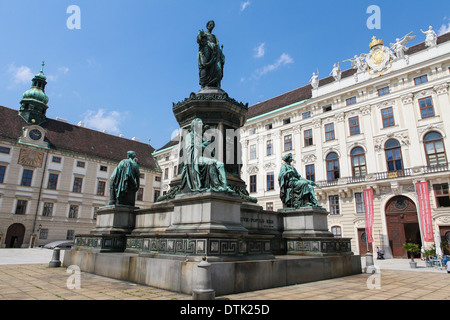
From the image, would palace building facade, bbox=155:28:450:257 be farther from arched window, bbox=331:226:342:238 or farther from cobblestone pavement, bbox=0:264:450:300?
cobblestone pavement, bbox=0:264:450:300

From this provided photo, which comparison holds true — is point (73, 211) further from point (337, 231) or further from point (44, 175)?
point (337, 231)

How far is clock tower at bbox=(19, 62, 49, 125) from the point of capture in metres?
46.2

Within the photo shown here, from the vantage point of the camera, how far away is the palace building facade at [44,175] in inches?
1554

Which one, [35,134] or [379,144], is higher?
[35,134]

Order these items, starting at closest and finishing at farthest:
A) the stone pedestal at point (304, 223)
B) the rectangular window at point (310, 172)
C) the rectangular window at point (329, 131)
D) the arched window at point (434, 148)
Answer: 1. the stone pedestal at point (304, 223)
2. the arched window at point (434, 148)
3. the rectangular window at point (329, 131)
4. the rectangular window at point (310, 172)

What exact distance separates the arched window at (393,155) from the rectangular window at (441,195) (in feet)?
11.9

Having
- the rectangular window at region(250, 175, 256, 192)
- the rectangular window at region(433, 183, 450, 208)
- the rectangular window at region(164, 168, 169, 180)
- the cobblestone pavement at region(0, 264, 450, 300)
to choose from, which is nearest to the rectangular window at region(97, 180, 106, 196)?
the rectangular window at region(164, 168, 169, 180)

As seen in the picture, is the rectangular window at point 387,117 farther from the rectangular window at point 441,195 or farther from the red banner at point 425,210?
the rectangular window at point 441,195

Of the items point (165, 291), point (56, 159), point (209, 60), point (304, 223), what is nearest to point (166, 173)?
point (56, 159)

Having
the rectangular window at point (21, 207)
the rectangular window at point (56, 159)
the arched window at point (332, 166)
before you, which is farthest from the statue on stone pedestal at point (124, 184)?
the rectangular window at point (56, 159)

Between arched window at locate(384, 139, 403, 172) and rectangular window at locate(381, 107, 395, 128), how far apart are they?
1820mm

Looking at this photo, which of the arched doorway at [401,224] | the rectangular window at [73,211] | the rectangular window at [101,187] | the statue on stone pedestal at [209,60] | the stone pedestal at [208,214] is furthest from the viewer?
the rectangular window at [101,187]

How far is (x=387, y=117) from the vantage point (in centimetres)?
3080

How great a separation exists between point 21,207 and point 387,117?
47.0 metres
